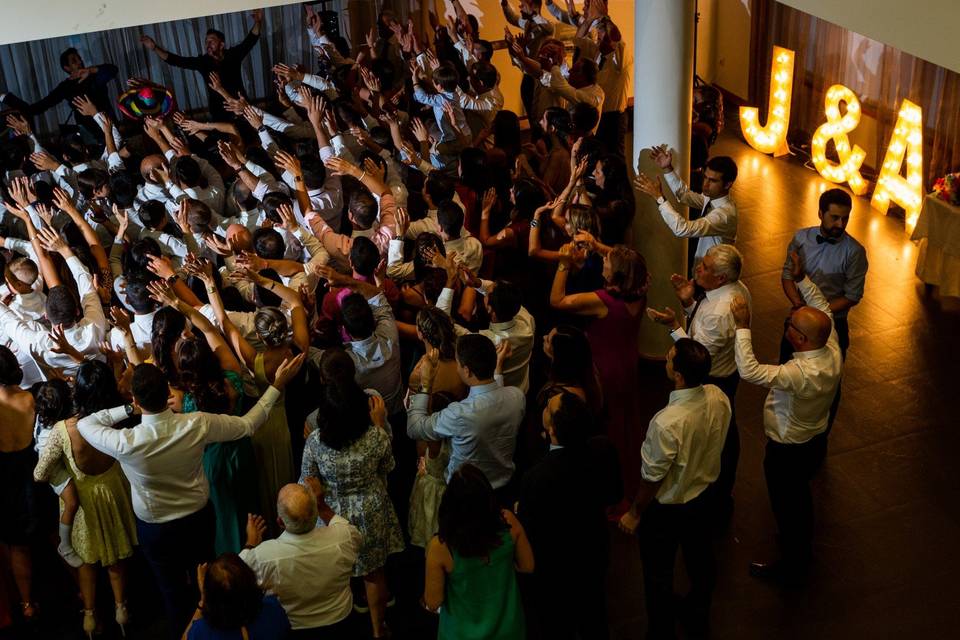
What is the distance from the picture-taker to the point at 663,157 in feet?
19.2

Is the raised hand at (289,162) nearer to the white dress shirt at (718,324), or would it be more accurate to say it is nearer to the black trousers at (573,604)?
the white dress shirt at (718,324)

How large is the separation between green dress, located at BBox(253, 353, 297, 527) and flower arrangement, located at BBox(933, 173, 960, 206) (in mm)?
4856

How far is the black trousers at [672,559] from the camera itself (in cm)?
430

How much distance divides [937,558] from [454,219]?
2.89 metres

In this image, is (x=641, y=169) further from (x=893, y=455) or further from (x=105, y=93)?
(x=105, y=93)

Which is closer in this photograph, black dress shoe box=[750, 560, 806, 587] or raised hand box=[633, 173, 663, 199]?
black dress shoe box=[750, 560, 806, 587]

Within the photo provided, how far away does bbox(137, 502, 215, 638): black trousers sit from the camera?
432cm

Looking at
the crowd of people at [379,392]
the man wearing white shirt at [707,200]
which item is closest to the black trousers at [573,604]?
the crowd of people at [379,392]

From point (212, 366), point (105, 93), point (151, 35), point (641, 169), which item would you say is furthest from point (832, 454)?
point (151, 35)

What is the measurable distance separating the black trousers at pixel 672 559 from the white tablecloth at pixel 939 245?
359 cm

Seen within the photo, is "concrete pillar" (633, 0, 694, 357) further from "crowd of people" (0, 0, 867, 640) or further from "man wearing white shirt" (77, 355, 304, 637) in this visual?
"man wearing white shirt" (77, 355, 304, 637)

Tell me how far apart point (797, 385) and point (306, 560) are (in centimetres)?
217

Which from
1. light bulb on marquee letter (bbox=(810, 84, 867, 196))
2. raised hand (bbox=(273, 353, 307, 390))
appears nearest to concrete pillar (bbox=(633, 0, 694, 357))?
raised hand (bbox=(273, 353, 307, 390))

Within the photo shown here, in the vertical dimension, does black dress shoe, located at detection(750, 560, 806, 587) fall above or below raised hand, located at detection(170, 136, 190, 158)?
below
